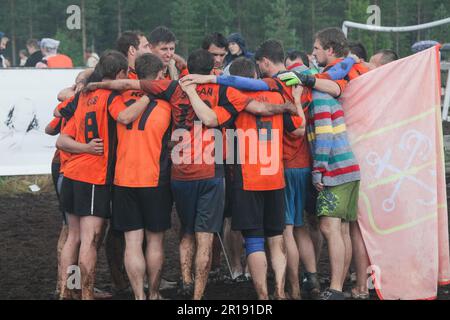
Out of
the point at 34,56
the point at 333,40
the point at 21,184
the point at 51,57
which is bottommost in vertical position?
the point at 21,184

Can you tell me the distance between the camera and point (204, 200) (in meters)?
6.25

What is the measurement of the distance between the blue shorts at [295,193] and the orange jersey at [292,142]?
0.06 metres

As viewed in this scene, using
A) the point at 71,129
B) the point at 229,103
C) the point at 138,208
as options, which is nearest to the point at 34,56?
the point at 71,129

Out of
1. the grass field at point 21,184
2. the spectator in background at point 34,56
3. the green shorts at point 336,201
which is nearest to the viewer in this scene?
the green shorts at point 336,201

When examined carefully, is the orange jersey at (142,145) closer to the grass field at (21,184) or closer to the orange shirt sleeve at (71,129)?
the orange shirt sleeve at (71,129)

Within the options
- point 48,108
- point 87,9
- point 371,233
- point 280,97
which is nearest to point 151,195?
point 280,97

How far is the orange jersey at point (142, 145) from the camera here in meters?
6.14

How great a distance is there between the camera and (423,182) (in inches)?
261

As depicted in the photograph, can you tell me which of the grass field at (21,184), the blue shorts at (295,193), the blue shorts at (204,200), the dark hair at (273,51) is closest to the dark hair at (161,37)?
the dark hair at (273,51)

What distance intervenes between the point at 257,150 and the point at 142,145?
883mm

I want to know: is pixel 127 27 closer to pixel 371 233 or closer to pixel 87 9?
pixel 87 9

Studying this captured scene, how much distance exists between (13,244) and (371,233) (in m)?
4.18

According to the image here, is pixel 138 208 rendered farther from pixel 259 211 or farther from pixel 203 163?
pixel 259 211

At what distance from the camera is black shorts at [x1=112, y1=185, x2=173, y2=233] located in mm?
6230
